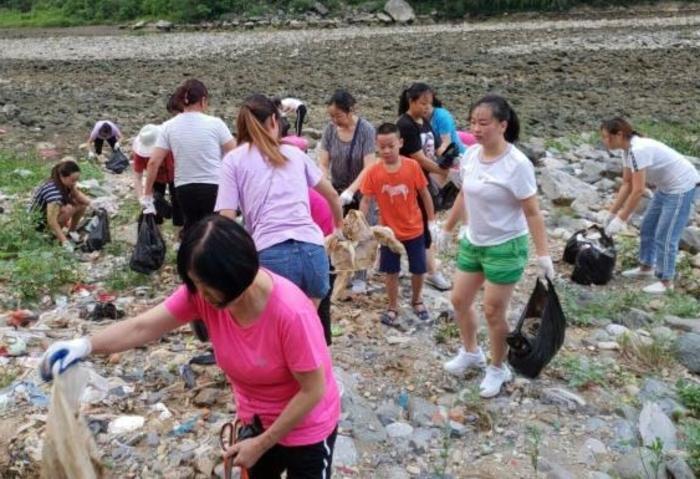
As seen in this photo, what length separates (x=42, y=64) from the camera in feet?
84.1

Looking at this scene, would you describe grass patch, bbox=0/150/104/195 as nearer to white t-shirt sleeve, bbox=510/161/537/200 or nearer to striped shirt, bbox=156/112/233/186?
striped shirt, bbox=156/112/233/186

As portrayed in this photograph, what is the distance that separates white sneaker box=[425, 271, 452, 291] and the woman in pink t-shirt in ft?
13.2

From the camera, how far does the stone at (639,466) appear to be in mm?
4051

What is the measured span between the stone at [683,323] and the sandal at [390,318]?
2075mm

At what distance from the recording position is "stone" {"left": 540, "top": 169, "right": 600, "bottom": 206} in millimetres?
9367

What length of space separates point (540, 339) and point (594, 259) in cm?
260

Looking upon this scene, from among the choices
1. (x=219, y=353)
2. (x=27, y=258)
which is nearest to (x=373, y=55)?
(x=27, y=258)

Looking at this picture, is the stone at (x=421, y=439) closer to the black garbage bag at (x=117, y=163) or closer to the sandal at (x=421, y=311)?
the sandal at (x=421, y=311)

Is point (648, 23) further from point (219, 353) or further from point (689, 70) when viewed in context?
point (219, 353)

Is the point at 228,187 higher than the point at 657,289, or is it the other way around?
the point at 228,187

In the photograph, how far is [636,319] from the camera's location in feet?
20.8

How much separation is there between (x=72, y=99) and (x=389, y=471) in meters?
15.7

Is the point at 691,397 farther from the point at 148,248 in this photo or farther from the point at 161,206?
the point at 161,206

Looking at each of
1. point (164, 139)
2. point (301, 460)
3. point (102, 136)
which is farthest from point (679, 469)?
point (102, 136)
